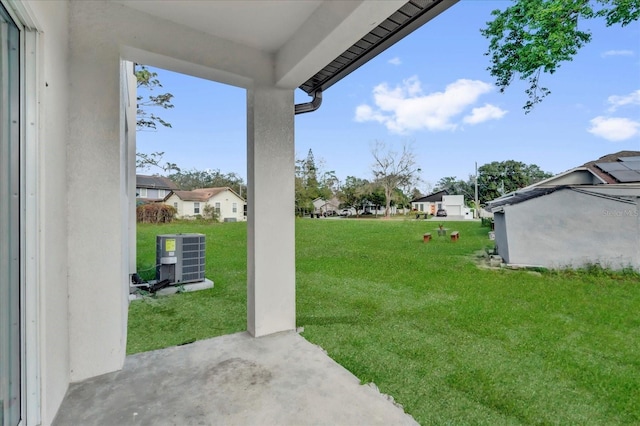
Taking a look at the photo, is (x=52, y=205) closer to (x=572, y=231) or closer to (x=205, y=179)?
(x=572, y=231)

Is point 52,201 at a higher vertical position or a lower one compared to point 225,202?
lower

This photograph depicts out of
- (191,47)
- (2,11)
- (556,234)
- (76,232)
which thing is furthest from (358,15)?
(556,234)

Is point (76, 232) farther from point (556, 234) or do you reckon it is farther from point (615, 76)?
point (556, 234)

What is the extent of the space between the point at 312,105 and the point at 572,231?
5609 mm

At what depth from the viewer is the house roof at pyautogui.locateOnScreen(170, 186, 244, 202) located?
8266 millimetres

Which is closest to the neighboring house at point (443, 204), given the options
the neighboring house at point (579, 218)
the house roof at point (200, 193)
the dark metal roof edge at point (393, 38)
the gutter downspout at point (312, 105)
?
the neighboring house at point (579, 218)

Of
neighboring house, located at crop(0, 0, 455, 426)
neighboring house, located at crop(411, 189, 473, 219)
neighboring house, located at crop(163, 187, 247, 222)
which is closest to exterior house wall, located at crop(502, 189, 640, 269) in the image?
neighboring house, located at crop(411, 189, 473, 219)

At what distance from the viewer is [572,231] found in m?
5.14

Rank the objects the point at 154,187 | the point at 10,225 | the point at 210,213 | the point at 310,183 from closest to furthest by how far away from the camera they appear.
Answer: the point at 10,225, the point at 154,187, the point at 210,213, the point at 310,183

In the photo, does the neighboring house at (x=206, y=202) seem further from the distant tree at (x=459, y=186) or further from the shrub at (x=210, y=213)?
the distant tree at (x=459, y=186)

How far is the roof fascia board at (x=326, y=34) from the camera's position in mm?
1373

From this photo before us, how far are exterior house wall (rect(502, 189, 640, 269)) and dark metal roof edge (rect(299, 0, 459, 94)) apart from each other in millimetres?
5209

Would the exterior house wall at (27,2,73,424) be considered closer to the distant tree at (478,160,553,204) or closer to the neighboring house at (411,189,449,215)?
the distant tree at (478,160,553,204)

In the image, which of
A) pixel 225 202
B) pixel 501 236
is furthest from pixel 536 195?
pixel 225 202
